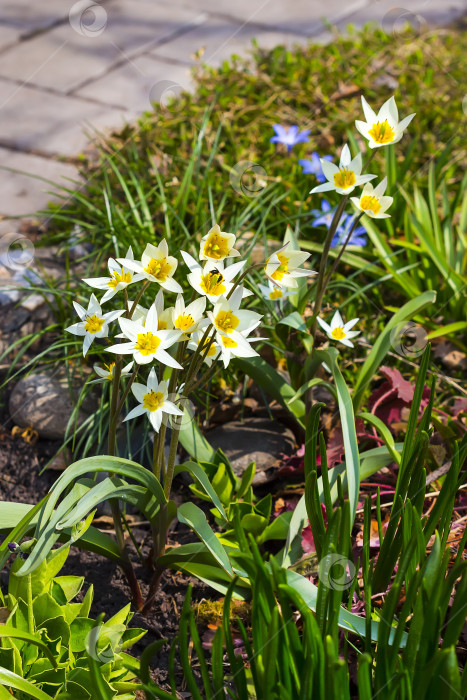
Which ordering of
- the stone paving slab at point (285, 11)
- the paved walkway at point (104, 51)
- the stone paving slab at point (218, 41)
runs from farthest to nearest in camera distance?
the stone paving slab at point (285, 11) < the stone paving slab at point (218, 41) < the paved walkway at point (104, 51)

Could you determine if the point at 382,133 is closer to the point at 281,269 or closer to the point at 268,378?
the point at 281,269

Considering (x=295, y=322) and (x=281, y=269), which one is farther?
(x=295, y=322)

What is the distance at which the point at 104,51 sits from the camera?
408 cm

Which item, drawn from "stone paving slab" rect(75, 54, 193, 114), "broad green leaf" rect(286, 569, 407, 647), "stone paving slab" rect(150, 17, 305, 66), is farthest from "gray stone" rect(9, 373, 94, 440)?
"stone paving slab" rect(150, 17, 305, 66)

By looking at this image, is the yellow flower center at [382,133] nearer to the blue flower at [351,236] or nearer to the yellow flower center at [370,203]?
the yellow flower center at [370,203]

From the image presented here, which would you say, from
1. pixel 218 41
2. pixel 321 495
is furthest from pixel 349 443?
pixel 218 41

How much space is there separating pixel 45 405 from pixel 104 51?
104 inches

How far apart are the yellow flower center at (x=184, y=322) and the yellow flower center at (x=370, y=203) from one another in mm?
464

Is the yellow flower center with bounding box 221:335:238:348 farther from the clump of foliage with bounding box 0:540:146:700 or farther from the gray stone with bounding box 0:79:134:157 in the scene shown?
the gray stone with bounding box 0:79:134:157

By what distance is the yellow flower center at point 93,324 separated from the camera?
1.33 m

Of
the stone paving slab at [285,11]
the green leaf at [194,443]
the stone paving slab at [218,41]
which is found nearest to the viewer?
the green leaf at [194,443]

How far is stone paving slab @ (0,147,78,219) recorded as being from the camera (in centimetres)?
297

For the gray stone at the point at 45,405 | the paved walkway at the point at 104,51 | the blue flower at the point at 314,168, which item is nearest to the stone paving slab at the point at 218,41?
the paved walkway at the point at 104,51

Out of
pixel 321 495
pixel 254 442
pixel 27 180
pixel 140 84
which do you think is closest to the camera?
pixel 321 495
